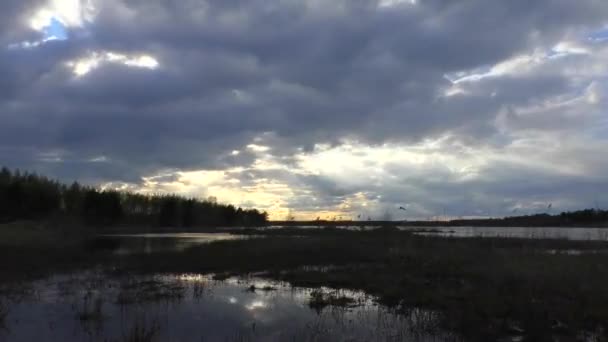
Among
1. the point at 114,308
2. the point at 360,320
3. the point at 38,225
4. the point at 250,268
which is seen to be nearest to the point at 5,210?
the point at 38,225

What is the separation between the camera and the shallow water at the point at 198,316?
12.0 m

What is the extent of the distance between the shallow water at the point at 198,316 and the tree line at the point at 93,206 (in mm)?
84186

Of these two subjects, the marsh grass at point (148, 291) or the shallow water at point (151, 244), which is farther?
the shallow water at point (151, 244)

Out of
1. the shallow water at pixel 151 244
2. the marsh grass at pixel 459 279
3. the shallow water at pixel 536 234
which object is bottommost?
the shallow water at pixel 151 244

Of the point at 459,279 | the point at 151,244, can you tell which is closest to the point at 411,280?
the point at 459,279

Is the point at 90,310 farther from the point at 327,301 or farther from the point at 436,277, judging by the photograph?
the point at 436,277

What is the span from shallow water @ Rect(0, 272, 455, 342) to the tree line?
3314 inches

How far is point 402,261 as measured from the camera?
2688 cm

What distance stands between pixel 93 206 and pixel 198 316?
10947 centimetres

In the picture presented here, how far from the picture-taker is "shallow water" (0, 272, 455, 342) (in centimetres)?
1195

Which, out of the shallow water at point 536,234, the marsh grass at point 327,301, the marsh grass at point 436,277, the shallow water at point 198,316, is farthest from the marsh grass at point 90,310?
the shallow water at point 536,234

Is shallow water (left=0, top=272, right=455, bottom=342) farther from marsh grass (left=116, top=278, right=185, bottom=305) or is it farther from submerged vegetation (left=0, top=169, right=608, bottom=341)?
submerged vegetation (left=0, top=169, right=608, bottom=341)

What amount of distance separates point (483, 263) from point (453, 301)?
9924mm

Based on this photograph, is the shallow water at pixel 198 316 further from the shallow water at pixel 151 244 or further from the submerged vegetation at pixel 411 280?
the shallow water at pixel 151 244
